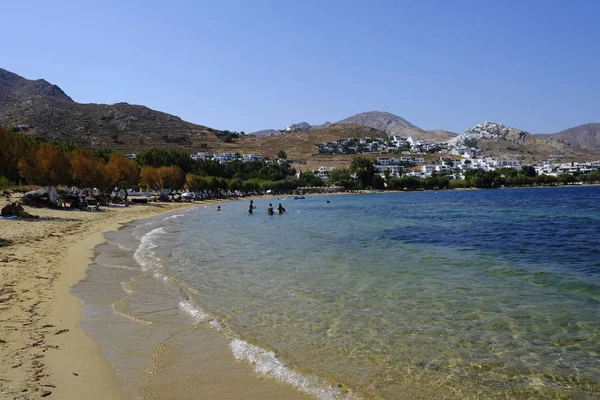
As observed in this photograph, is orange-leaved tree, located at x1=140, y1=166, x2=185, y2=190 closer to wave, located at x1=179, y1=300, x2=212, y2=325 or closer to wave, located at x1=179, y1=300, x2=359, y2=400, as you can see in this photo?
wave, located at x1=179, y1=300, x2=212, y2=325

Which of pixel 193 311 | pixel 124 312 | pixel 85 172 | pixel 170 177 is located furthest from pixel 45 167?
pixel 170 177

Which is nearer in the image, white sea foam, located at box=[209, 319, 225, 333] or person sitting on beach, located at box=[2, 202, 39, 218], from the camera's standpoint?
white sea foam, located at box=[209, 319, 225, 333]

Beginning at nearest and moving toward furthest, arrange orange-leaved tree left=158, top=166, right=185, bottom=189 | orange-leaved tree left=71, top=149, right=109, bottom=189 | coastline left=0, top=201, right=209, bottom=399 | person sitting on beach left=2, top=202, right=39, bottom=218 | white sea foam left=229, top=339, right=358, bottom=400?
coastline left=0, top=201, right=209, bottom=399 < white sea foam left=229, top=339, right=358, bottom=400 < person sitting on beach left=2, top=202, right=39, bottom=218 < orange-leaved tree left=71, top=149, right=109, bottom=189 < orange-leaved tree left=158, top=166, right=185, bottom=189

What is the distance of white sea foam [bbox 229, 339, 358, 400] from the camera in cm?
550

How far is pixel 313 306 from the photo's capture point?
966cm

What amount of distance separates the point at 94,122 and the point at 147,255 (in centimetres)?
14867

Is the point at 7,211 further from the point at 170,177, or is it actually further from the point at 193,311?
the point at 170,177

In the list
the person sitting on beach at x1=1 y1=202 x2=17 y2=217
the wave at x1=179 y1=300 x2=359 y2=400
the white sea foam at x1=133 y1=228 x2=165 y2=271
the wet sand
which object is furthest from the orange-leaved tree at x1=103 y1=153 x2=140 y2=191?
the wave at x1=179 y1=300 x2=359 y2=400

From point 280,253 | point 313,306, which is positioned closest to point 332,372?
point 313,306

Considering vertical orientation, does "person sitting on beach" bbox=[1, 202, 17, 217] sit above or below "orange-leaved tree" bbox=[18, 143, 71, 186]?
below

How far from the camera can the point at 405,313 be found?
29.6 feet

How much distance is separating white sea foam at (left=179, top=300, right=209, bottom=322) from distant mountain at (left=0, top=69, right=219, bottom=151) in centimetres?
11884

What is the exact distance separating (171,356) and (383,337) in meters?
3.52

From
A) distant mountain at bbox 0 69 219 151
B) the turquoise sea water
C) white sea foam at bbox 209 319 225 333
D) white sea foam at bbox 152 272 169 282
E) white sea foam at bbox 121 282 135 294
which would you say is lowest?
the turquoise sea water
